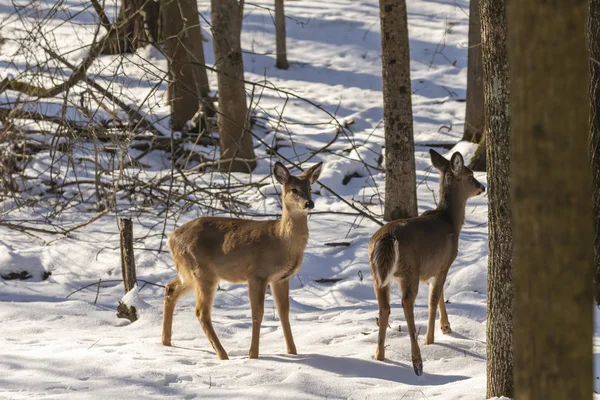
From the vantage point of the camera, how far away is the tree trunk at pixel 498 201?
15.6 feet

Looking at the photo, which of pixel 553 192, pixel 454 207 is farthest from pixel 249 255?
pixel 553 192

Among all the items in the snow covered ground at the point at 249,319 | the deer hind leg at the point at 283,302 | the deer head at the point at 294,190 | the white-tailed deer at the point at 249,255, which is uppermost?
the deer head at the point at 294,190

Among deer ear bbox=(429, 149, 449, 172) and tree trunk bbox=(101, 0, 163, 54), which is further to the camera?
deer ear bbox=(429, 149, 449, 172)

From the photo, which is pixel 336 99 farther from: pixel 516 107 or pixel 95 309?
pixel 516 107

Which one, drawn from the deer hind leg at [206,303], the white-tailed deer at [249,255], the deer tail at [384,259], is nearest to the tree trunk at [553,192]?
the deer tail at [384,259]

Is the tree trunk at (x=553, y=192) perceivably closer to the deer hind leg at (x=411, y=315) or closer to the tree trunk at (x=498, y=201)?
the tree trunk at (x=498, y=201)

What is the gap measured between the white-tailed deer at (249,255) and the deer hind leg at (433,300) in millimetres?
1089

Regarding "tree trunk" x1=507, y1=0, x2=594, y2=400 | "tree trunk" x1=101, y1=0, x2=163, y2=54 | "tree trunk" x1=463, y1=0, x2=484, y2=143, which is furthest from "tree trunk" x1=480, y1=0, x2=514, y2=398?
"tree trunk" x1=463, y1=0, x2=484, y2=143

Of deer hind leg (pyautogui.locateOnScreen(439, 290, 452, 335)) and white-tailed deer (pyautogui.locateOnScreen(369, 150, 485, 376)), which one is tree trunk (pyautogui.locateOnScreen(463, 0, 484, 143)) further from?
deer hind leg (pyautogui.locateOnScreen(439, 290, 452, 335))

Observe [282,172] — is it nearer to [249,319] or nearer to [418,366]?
[249,319]

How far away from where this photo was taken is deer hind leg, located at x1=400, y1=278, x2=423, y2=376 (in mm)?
6227

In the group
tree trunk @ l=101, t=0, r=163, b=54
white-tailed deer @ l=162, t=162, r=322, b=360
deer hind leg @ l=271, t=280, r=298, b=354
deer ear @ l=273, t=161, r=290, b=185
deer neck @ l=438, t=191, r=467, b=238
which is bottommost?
deer hind leg @ l=271, t=280, r=298, b=354

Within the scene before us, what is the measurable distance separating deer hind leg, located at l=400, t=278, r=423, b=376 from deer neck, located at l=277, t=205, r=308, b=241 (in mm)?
895

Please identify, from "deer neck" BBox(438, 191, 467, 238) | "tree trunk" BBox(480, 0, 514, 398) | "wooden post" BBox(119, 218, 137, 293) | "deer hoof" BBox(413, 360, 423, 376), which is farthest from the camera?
"wooden post" BBox(119, 218, 137, 293)
